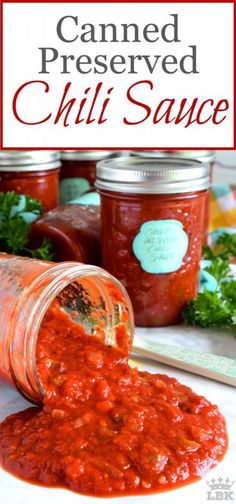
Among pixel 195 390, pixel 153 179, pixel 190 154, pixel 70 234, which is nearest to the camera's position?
pixel 195 390

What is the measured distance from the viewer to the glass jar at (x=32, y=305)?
4.47 ft

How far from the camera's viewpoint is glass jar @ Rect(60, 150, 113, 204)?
247cm

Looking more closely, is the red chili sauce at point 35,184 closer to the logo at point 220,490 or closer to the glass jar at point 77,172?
the glass jar at point 77,172

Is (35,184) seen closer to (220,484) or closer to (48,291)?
(48,291)

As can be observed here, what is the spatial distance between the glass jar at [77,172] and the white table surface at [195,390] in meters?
0.77

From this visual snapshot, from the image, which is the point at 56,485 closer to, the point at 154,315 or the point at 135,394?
the point at 135,394

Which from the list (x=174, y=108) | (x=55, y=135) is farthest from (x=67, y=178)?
(x=174, y=108)

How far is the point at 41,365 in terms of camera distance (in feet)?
4.71

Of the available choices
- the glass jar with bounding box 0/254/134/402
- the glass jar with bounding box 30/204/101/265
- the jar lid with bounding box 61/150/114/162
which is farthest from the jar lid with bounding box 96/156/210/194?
the jar lid with bounding box 61/150/114/162

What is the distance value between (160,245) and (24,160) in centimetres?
60

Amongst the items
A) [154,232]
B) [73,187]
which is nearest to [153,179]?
[154,232]

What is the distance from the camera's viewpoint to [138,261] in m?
1.83

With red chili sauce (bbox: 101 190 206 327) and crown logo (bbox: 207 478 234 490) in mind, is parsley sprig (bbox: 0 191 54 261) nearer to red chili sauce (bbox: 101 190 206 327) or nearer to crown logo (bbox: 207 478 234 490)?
red chili sauce (bbox: 101 190 206 327)

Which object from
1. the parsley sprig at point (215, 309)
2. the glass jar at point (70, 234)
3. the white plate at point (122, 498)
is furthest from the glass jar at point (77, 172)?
the white plate at point (122, 498)
